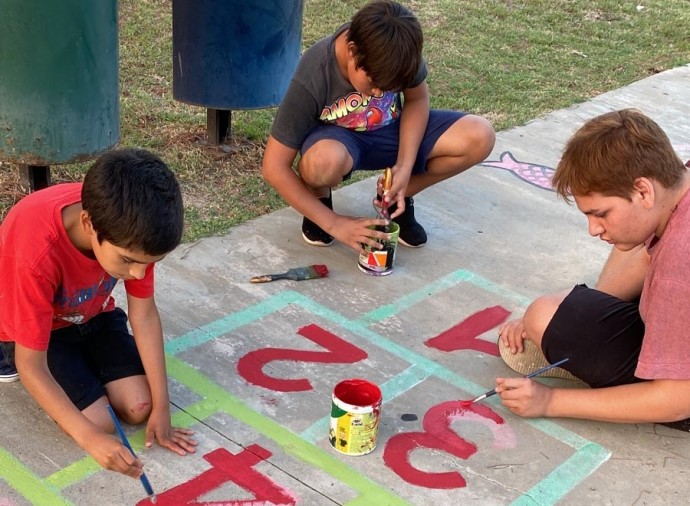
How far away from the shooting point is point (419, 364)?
3254mm

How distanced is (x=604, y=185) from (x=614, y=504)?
0.95 m

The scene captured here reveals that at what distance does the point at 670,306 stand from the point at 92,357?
1772 millimetres

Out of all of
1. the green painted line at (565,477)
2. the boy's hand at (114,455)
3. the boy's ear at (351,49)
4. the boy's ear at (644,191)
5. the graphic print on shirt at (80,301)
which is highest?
the boy's ear at (351,49)

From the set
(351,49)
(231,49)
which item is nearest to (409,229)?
(351,49)

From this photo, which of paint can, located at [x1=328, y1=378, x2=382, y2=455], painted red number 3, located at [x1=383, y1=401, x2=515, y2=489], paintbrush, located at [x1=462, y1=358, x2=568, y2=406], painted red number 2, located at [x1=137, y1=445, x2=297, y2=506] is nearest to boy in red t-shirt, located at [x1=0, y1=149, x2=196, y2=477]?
painted red number 2, located at [x1=137, y1=445, x2=297, y2=506]

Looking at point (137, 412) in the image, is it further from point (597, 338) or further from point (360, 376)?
point (597, 338)

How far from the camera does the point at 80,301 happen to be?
8.87 ft

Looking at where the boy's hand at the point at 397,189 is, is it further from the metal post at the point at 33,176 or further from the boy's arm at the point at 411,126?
the metal post at the point at 33,176

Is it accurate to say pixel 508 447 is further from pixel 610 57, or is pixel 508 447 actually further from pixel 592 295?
pixel 610 57

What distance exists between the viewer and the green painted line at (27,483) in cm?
246

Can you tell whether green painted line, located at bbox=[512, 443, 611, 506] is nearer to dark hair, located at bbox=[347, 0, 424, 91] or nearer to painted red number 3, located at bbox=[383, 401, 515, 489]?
painted red number 3, located at bbox=[383, 401, 515, 489]

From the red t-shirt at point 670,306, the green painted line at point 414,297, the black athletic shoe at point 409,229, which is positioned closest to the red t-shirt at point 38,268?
the green painted line at point 414,297

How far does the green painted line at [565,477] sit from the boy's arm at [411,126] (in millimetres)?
1460

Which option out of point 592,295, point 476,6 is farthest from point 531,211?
point 476,6
